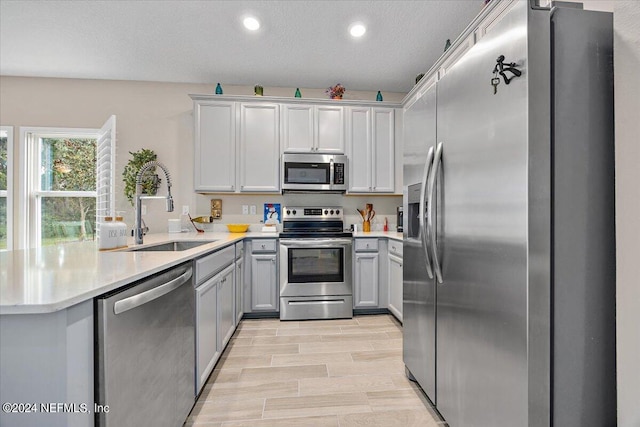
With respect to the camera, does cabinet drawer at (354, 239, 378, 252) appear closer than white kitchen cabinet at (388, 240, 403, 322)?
No

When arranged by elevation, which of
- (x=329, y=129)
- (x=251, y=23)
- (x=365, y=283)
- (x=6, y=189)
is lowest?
(x=365, y=283)

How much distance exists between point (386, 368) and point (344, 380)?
0.34 metres

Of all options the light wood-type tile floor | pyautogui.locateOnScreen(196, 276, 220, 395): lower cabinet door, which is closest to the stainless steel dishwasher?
pyautogui.locateOnScreen(196, 276, 220, 395): lower cabinet door

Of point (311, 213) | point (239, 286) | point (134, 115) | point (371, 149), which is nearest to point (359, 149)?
point (371, 149)

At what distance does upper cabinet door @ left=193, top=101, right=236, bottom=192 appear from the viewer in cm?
336

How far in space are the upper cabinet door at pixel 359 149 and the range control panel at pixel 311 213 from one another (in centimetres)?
39

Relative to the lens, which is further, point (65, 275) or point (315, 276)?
point (315, 276)

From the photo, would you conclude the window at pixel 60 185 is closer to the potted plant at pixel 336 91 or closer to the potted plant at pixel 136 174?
the potted plant at pixel 136 174

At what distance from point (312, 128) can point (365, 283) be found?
1.82 meters

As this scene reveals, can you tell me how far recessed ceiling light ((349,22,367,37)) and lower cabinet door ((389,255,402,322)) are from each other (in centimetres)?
208

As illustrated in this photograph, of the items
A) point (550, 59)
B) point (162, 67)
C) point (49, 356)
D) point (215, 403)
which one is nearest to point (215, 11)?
point (162, 67)

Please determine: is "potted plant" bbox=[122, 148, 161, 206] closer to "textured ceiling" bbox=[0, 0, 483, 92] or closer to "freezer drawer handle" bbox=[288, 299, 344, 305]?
"textured ceiling" bbox=[0, 0, 483, 92]

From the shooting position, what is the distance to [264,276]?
3158 mm

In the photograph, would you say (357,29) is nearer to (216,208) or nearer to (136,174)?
(216,208)
